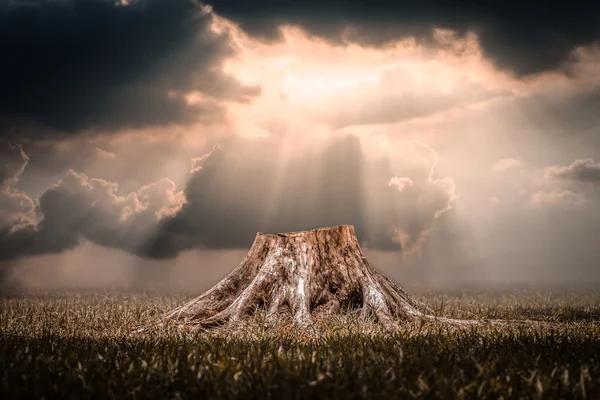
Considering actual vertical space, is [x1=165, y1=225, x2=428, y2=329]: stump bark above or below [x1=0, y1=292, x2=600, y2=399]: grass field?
above

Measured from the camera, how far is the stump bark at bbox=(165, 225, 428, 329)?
8.80 m

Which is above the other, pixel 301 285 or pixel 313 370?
pixel 301 285

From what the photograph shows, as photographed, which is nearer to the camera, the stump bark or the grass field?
the grass field

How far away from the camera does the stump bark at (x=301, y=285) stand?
347 inches

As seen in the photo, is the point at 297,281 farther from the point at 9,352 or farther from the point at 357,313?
the point at 9,352

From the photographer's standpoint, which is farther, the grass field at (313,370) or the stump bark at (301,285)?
the stump bark at (301,285)

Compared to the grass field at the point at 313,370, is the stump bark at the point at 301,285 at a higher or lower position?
higher

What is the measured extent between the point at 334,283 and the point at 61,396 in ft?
20.2

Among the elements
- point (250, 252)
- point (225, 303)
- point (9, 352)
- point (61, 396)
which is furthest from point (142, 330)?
point (61, 396)

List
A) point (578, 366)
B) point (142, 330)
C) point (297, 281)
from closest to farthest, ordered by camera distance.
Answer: point (578, 366) → point (142, 330) → point (297, 281)

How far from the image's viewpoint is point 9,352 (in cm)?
512

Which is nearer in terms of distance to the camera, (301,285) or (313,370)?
(313,370)

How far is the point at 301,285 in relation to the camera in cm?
Result: 895

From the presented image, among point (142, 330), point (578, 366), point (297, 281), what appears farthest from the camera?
point (297, 281)
